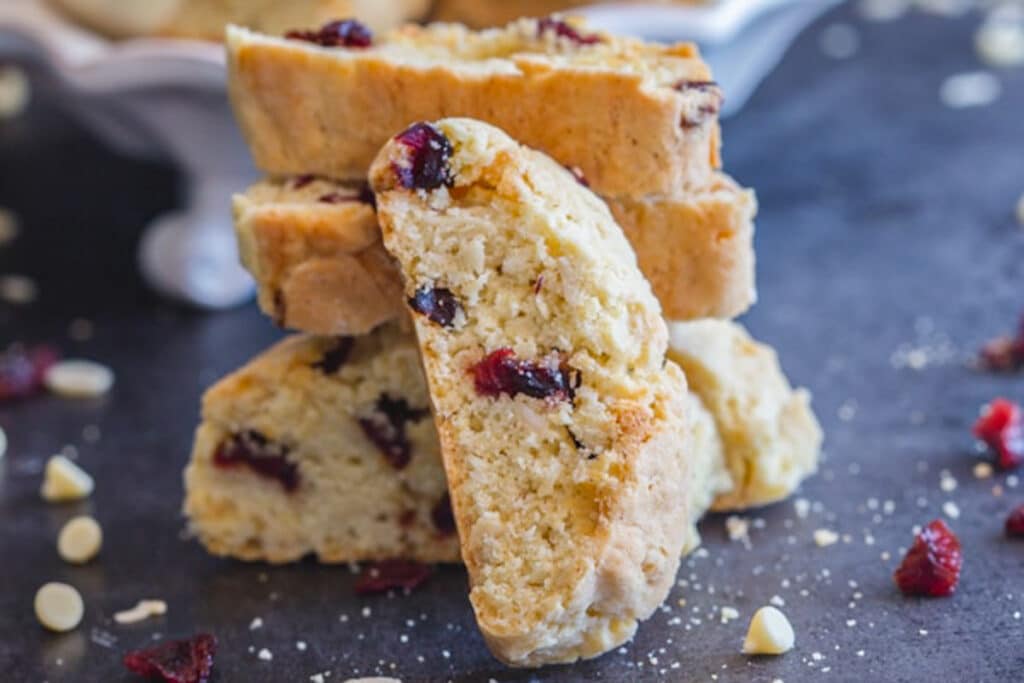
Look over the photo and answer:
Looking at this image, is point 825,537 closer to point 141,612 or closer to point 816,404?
point 816,404

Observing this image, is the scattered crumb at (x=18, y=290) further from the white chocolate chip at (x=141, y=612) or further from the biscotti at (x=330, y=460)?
the white chocolate chip at (x=141, y=612)

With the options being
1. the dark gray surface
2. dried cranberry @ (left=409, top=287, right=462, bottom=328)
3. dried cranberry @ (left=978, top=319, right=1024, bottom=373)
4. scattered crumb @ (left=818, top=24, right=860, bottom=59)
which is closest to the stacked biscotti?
dried cranberry @ (left=409, top=287, right=462, bottom=328)

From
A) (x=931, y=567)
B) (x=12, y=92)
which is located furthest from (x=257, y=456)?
(x=12, y=92)

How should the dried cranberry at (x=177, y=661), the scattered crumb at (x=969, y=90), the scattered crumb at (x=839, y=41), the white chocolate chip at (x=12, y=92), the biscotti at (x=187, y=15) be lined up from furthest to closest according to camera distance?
the scattered crumb at (x=839, y=41), the white chocolate chip at (x=12, y=92), the scattered crumb at (x=969, y=90), the biscotti at (x=187, y=15), the dried cranberry at (x=177, y=661)

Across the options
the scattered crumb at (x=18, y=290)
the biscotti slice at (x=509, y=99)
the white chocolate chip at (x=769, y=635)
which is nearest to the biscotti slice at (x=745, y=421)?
the biscotti slice at (x=509, y=99)

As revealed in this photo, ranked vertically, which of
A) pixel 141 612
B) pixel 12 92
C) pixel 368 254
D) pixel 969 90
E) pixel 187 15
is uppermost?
pixel 187 15

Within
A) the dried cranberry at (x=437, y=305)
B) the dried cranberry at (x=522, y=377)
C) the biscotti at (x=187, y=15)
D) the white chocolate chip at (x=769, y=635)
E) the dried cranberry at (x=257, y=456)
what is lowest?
the white chocolate chip at (x=769, y=635)
